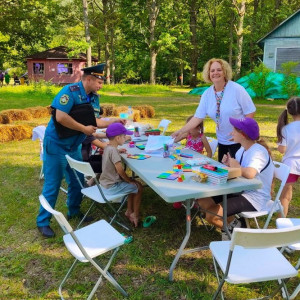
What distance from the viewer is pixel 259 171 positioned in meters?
2.89

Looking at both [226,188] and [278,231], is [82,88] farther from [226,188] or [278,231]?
[278,231]

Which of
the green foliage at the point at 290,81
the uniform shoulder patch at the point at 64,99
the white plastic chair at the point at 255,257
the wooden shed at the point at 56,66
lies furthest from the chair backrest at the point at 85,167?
the wooden shed at the point at 56,66

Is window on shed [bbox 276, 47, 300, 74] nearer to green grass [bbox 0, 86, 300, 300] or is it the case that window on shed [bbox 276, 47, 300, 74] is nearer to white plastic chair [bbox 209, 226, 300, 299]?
green grass [bbox 0, 86, 300, 300]

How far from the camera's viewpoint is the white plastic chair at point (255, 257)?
185 cm

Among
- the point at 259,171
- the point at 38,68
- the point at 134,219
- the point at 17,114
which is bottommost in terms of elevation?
the point at 134,219

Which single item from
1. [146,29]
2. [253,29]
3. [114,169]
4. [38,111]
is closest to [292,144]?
[114,169]

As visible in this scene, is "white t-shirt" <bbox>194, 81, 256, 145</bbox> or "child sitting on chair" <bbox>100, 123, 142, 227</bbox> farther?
"white t-shirt" <bbox>194, 81, 256, 145</bbox>

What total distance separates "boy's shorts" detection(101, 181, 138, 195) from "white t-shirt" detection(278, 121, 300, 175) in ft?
5.58

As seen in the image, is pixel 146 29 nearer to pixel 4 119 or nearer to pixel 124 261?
pixel 4 119

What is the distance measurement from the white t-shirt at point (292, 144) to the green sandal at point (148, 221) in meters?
1.64

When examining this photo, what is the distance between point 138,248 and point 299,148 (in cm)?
200

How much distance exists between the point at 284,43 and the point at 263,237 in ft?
69.3

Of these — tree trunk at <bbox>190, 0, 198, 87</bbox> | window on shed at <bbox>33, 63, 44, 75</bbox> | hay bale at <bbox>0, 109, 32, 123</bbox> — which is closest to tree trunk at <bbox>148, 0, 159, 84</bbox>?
tree trunk at <bbox>190, 0, 198, 87</bbox>

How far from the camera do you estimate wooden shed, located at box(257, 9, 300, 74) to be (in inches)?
781
